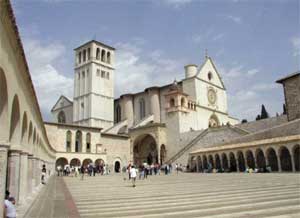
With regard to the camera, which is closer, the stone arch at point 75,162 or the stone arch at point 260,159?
the stone arch at point 260,159

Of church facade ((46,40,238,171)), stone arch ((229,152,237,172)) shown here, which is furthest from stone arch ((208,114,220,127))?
stone arch ((229,152,237,172))

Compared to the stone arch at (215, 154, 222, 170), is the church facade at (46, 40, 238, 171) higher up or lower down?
higher up

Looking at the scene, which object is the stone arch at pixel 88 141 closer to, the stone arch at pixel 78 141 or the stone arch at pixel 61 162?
the stone arch at pixel 78 141

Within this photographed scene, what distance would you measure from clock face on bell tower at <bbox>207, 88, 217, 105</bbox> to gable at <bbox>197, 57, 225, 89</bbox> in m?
1.65

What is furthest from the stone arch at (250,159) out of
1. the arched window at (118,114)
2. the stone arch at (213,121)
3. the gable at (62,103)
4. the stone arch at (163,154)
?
the gable at (62,103)

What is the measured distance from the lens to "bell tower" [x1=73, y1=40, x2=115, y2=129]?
61344 millimetres

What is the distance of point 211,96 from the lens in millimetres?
55781

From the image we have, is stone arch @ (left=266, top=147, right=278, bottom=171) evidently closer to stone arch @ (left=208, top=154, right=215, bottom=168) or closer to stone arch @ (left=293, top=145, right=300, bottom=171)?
stone arch @ (left=293, top=145, right=300, bottom=171)

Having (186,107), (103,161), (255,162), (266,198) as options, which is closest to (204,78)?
(186,107)

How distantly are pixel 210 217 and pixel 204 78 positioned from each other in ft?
159

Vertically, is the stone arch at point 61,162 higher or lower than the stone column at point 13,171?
higher

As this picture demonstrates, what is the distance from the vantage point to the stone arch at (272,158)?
2720cm

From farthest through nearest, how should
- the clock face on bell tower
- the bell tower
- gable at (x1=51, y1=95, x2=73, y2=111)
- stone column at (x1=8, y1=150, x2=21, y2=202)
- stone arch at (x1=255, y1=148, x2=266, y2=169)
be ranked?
gable at (x1=51, y1=95, x2=73, y2=111)
the bell tower
the clock face on bell tower
stone arch at (x1=255, y1=148, x2=266, y2=169)
stone column at (x1=8, y1=150, x2=21, y2=202)

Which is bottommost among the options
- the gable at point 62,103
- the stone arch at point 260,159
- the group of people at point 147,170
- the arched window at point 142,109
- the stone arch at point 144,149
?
the group of people at point 147,170
